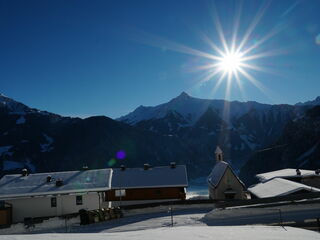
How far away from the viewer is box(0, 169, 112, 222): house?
132 ft

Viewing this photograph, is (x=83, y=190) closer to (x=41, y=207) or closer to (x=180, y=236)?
(x=41, y=207)

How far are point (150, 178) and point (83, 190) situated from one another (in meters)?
11.8

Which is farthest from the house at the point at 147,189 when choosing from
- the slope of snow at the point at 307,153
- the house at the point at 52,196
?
the slope of snow at the point at 307,153

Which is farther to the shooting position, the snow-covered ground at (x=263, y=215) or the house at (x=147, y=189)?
the house at (x=147, y=189)

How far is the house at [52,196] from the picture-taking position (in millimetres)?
40125

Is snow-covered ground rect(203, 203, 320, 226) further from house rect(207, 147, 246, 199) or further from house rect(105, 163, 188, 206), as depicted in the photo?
house rect(207, 147, 246, 199)

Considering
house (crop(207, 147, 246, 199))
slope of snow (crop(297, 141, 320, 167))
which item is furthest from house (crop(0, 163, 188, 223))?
slope of snow (crop(297, 141, 320, 167))

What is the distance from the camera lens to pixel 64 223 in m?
32.8

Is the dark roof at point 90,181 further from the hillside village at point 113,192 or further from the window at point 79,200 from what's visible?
the window at point 79,200

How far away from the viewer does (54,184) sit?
43844 millimetres

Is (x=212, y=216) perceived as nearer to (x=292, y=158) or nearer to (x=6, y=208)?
(x=6, y=208)

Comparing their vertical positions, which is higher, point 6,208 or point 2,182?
point 2,182

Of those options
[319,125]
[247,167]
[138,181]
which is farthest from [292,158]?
[138,181]

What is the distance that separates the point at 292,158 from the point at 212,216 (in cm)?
14971
